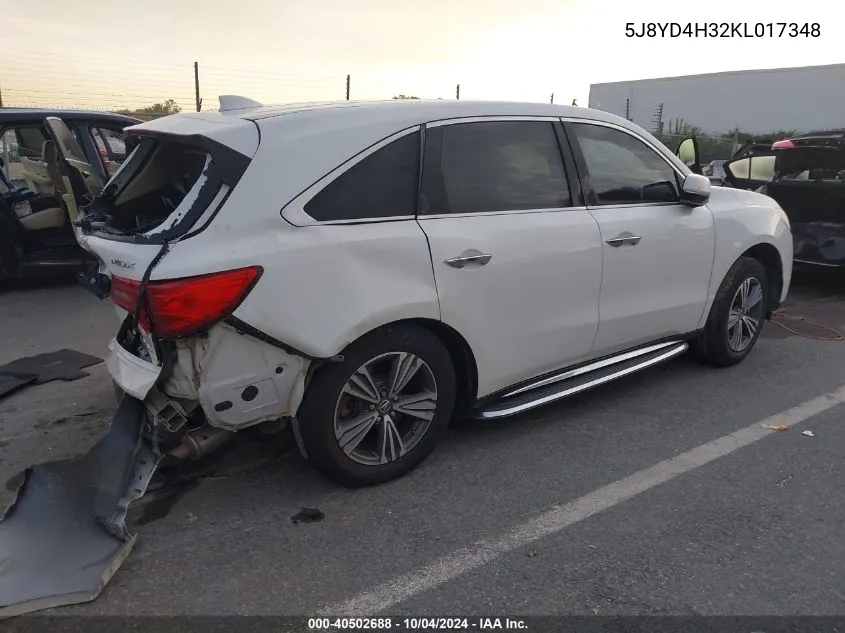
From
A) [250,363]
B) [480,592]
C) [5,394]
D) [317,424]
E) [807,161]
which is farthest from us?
[807,161]

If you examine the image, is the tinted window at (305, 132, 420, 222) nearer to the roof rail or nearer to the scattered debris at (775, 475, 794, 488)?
the roof rail

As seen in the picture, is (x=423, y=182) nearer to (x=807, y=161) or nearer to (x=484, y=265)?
(x=484, y=265)

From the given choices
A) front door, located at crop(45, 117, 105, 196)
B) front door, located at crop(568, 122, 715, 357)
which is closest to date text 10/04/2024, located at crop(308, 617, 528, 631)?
front door, located at crop(568, 122, 715, 357)

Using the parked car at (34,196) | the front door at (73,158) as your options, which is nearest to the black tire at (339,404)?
the front door at (73,158)

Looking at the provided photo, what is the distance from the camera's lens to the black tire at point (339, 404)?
2975 millimetres

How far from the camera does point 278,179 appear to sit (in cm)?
→ 285

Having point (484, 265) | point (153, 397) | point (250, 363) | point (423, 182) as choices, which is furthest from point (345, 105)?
point (153, 397)

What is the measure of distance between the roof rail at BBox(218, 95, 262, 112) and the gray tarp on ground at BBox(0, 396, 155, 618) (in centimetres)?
153

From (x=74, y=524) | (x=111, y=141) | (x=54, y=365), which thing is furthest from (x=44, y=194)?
(x=74, y=524)

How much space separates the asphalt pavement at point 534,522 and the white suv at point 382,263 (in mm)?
281

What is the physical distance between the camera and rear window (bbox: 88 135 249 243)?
279cm

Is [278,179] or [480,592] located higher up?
[278,179]

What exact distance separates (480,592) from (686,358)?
3.19m

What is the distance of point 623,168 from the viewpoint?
4.05m
